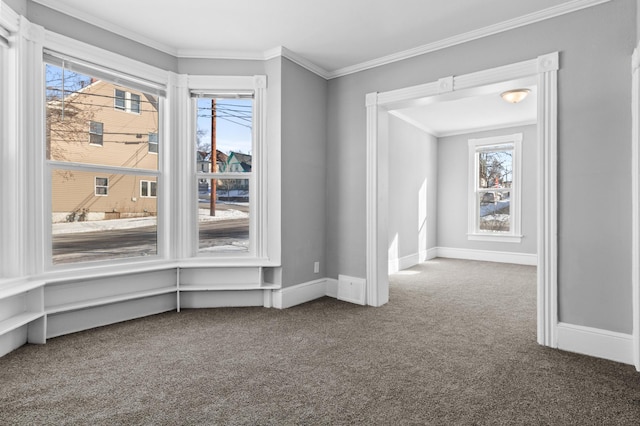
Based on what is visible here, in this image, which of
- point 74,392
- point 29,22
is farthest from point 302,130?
point 74,392

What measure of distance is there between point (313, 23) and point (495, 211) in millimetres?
5599

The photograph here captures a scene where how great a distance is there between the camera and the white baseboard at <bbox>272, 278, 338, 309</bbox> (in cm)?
374

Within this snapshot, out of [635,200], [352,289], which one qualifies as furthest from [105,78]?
[635,200]

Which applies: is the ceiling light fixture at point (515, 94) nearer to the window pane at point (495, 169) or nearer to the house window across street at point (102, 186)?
the window pane at point (495, 169)

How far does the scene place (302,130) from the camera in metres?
3.94

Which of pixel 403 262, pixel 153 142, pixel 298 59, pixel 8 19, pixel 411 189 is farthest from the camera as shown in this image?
pixel 411 189

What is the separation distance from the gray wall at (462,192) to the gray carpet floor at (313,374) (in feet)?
12.2

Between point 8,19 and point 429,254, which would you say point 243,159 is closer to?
point 8,19

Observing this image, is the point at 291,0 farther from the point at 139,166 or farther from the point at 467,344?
the point at 467,344

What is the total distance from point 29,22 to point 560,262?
4.45 m

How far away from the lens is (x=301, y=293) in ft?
12.9

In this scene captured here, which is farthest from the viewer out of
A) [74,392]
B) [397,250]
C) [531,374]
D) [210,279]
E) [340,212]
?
[397,250]

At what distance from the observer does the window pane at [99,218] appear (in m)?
2.98

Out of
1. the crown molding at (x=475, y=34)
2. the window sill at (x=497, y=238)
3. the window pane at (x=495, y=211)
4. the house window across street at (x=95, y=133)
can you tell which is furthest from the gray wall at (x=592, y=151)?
the window pane at (x=495, y=211)
